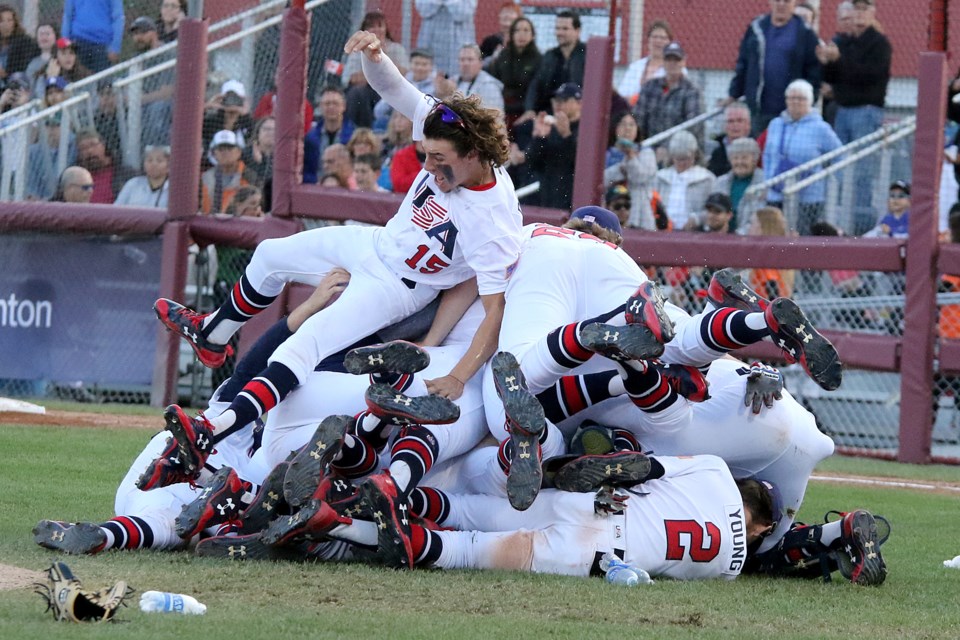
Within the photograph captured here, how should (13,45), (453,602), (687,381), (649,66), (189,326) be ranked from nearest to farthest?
(453,602) → (687,381) → (189,326) → (649,66) → (13,45)

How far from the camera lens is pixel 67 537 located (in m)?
4.53

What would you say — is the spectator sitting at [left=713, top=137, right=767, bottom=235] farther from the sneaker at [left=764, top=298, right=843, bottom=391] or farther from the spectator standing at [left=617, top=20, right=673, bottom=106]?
the sneaker at [left=764, top=298, right=843, bottom=391]

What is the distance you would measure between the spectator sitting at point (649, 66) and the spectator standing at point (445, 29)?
1170 millimetres

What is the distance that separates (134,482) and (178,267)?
5467mm

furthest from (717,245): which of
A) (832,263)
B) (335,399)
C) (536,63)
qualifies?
(335,399)

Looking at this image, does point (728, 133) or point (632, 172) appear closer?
point (728, 133)

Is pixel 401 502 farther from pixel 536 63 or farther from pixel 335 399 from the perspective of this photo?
pixel 536 63

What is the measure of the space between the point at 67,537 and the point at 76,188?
6770 millimetres

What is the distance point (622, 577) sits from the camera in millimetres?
4570

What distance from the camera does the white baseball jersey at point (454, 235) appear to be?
5352 mm

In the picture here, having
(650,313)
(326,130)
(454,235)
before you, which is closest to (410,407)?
(650,313)

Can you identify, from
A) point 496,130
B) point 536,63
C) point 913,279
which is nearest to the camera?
point 496,130

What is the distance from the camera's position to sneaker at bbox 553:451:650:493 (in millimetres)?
4648

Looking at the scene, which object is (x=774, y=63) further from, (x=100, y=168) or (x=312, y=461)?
(x=312, y=461)
